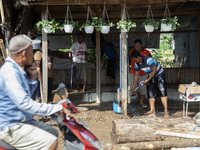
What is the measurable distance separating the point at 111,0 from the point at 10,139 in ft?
16.8

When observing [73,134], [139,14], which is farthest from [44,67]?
[139,14]

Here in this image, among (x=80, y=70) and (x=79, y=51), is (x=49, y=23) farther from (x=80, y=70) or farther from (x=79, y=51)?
(x=80, y=70)

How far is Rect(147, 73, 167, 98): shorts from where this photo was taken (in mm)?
6883

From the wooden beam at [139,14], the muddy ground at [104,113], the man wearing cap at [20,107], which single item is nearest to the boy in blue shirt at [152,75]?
the muddy ground at [104,113]

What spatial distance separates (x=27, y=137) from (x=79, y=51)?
695cm

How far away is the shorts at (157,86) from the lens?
6883 millimetres

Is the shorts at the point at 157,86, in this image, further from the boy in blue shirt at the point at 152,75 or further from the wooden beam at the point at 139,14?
the wooden beam at the point at 139,14

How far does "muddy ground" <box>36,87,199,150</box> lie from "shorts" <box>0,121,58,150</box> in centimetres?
277

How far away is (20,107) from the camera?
7.80 feet

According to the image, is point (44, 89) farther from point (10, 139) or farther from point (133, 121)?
point (10, 139)

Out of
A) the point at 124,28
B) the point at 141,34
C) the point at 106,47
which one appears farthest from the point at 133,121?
the point at 141,34

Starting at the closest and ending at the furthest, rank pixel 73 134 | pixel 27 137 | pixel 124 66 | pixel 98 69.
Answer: pixel 27 137
pixel 73 134
pixel 124 66
pixel 98 69

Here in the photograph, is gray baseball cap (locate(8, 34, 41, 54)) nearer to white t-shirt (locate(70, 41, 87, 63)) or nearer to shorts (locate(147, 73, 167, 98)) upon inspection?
shorts (locate(147, 73, 167, 98))

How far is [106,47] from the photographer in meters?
10.3
